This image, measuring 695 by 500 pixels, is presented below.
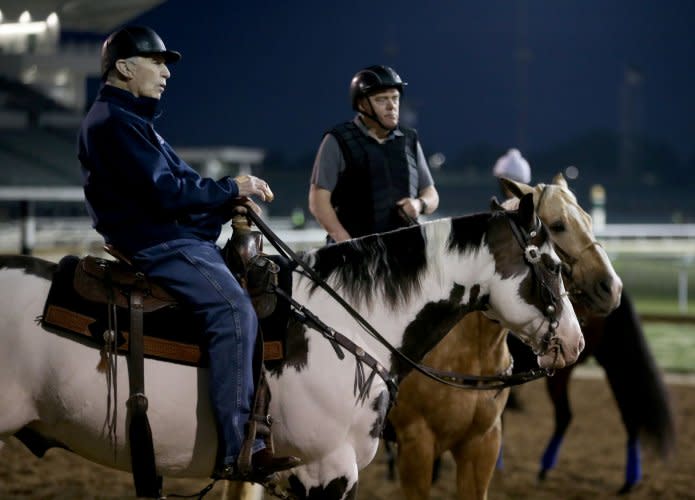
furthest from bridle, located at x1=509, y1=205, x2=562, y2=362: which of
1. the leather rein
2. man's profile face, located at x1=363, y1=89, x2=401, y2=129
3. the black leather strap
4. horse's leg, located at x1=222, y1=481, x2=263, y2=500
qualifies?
horse's leg, located at x1=222, y1=481, x2=263, y2=500

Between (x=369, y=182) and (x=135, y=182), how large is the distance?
5.93 ft

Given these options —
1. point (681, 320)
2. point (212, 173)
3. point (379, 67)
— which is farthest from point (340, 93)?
point (379, 67)

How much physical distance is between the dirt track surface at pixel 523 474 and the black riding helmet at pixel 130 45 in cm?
375

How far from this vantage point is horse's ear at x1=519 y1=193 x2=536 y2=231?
329 cm

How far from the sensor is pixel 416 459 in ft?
14.0

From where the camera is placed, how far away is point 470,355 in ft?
14.4

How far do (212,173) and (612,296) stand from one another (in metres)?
19.1

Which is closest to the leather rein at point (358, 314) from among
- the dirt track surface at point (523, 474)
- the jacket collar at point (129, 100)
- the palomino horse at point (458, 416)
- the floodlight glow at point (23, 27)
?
the jacket collar at point (129, 100)

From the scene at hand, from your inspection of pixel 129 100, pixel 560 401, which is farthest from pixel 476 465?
pixel 560 401

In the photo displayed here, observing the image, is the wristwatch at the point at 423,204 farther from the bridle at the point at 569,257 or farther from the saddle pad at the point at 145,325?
the saddle pad at the point at 145,325

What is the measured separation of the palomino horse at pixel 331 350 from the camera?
3.10 metres

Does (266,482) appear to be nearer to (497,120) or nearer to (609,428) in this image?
(609,428)

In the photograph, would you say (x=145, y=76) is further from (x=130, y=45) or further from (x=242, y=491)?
(x=242, y=491)

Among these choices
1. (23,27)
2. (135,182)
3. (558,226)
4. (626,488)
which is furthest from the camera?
(23,27)
